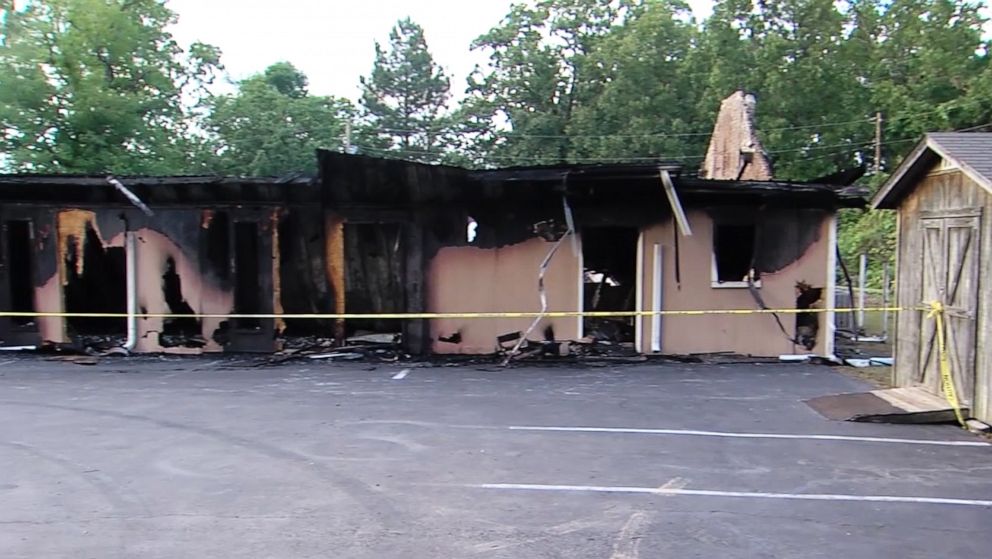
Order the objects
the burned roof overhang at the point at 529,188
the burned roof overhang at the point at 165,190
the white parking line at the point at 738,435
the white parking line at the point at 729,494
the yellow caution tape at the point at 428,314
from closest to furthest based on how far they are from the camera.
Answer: the white parking line at the point at 729,494 → the white parking line at the point at 738,435 → the burned roof overhang at the point at 529,188 → the yellow caution tape at the point at 428,314 → the burned roof overhang at the point at 165,190

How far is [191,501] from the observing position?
Result: 18.5 ft

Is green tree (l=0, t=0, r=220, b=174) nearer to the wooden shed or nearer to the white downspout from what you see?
the white downspout

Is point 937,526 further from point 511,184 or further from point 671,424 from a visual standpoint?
→ point 511,184

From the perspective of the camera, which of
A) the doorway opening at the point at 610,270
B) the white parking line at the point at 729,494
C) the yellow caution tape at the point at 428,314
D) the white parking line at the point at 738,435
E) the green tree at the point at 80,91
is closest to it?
the white parking line at the point at 729,494

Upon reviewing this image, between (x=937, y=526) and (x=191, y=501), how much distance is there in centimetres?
543

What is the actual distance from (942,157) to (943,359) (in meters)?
2.42

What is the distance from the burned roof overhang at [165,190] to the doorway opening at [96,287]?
0.75 m

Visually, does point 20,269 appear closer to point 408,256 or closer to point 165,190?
point 165,190

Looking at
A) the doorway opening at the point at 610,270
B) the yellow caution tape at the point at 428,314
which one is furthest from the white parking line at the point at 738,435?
the doorway opening at the point at 610,270

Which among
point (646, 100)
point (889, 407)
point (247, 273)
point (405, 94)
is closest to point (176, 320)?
point (247, 273)

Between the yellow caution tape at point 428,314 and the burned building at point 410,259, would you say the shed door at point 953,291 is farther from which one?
the burned building at point 410,259

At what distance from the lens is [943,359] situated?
28.9ft

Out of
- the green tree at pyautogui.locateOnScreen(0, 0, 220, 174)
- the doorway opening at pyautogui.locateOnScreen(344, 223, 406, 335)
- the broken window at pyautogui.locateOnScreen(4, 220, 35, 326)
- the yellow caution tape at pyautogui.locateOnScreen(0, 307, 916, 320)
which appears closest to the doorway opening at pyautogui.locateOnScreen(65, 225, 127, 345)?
the yellow caution tape at pyautogui.locateOnScreen(0, 307, 916, 320)

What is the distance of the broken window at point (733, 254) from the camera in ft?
43.2
